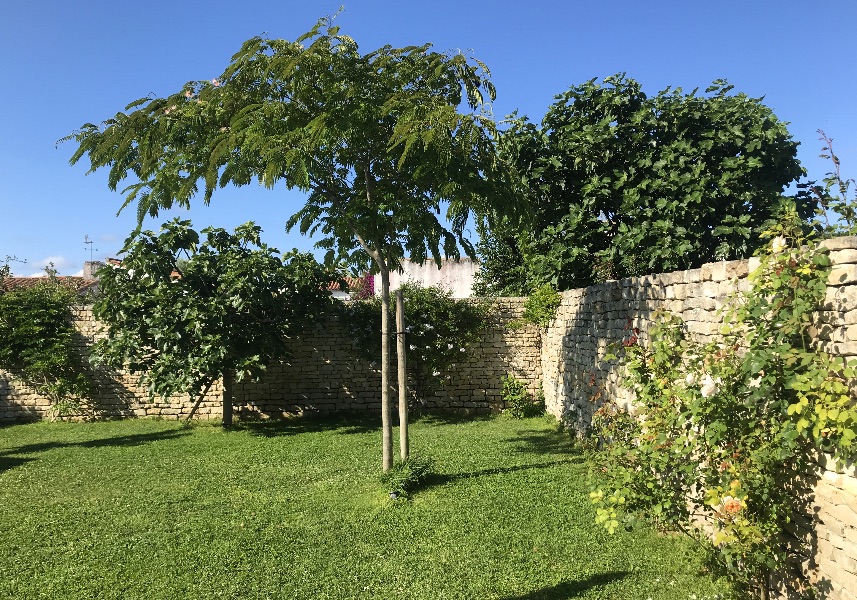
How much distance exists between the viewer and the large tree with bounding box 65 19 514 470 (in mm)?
5824

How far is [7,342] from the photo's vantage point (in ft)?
40.5

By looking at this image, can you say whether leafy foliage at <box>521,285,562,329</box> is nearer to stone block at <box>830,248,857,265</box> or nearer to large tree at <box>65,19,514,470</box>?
large tree at <box>65,19,514,470</box>

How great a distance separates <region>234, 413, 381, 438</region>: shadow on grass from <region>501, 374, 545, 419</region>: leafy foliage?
8.68ft

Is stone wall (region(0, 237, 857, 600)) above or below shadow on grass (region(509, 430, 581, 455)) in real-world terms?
above

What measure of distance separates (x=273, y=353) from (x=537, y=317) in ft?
16.5

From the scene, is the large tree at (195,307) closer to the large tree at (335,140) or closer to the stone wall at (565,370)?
the stone wall at (565,370)

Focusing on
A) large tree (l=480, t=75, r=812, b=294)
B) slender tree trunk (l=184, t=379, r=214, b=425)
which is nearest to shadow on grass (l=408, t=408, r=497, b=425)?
large tree (l=480, t=75, r=812, b=294)

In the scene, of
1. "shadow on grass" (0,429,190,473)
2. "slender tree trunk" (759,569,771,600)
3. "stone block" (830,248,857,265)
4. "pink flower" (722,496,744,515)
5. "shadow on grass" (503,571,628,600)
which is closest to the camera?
"stone block" (830,248,857,265)

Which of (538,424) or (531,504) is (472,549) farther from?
(538,424)

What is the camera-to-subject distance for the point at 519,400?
1207 centimetres

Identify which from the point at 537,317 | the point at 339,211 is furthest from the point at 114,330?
the point at 537,317

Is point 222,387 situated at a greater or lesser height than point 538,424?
greater

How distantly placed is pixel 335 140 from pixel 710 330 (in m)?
3.79

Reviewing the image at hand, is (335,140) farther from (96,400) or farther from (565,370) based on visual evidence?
(96,400)
